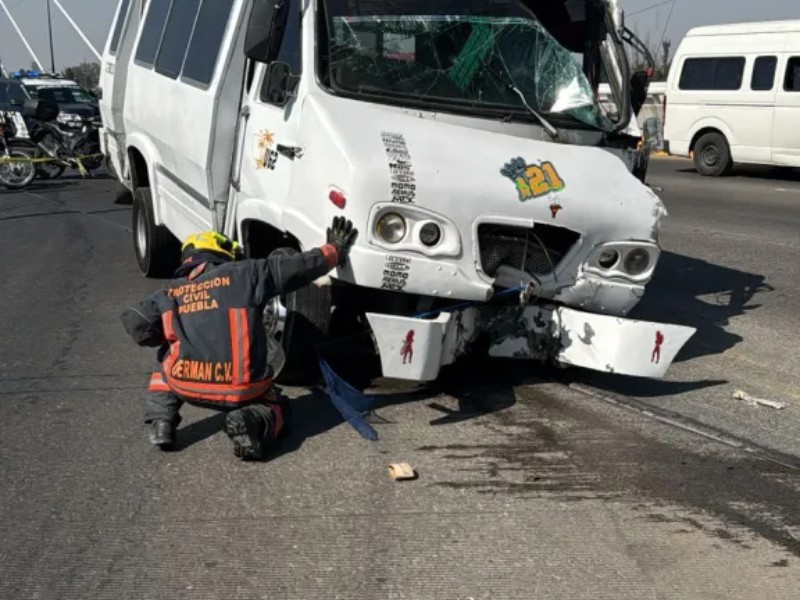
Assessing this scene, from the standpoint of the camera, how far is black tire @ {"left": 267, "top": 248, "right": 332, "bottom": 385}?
5207mm

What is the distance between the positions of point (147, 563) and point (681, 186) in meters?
15.6

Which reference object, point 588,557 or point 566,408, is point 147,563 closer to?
point 588,557

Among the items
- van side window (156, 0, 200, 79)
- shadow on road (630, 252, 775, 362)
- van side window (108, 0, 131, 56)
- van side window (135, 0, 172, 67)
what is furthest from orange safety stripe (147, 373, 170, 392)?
van side window (108, 0, 131, 56)

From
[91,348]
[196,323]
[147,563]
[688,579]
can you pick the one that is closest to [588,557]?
[688,579]

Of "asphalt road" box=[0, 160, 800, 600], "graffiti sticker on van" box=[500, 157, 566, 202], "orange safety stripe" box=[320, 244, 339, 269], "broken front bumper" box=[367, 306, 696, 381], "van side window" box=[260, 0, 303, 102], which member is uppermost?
"van side window" box=[260, 0, 303, 102]

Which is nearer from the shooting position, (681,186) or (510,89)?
(510,89)

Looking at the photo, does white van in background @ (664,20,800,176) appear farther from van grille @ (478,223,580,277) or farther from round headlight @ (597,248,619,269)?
van grille @ (478,223,580,277)

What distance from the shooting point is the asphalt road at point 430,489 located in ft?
A: 11.8

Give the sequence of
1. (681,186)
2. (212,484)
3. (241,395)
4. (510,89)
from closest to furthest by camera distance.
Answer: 1. (212,484)
2. (241,395)
3. (510,89)
4. (681,186)

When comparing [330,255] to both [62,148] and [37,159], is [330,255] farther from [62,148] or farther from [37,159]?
[62,148]

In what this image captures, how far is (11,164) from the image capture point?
17078mm

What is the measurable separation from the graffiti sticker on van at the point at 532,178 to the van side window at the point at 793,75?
1447cm

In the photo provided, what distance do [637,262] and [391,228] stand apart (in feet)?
4.74

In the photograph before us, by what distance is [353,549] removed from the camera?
12.4 ft
